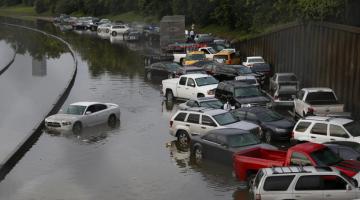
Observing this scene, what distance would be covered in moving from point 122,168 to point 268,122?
7.42m

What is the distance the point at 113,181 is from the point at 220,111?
729cm

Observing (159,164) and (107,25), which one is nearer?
(159,164)

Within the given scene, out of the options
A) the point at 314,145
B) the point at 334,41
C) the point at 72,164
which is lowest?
the point at 72,164

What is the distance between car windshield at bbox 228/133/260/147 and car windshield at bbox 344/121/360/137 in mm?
3526

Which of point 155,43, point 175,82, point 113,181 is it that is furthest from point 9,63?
point 113,181

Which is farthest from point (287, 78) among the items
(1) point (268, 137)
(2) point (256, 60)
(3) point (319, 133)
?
(3) point (319, 133)

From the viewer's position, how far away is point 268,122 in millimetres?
26953

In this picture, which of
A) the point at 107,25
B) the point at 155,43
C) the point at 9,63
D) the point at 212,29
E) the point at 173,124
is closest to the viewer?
the point at 173,124

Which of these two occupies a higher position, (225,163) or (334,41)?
(334,41)

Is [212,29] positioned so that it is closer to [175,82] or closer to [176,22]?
[176,22]

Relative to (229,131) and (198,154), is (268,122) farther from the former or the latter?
(198,154)

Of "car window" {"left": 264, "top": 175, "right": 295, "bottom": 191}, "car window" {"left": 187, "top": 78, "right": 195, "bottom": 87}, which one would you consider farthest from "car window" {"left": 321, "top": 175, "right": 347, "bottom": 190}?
"car window" {"left": 187, "top": 78, "right": 195, "bottom": 87}

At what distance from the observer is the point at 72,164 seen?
2364 centimetres

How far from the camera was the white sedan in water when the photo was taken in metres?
29.2
